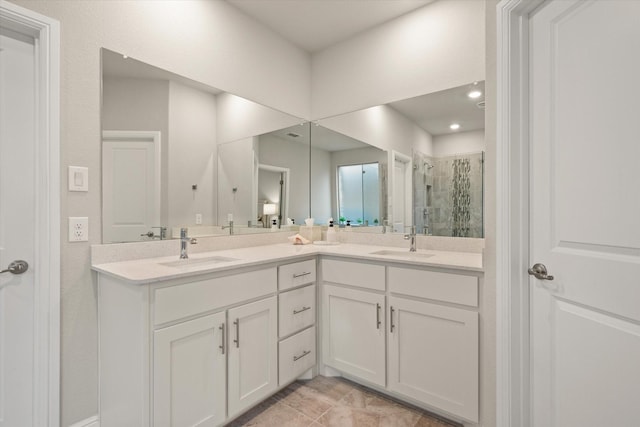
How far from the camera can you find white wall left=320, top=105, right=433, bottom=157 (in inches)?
91.8

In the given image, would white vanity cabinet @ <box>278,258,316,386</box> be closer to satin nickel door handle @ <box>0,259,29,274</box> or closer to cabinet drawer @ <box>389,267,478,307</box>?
cabinet drawer @ <box>389,267,478,307</box>

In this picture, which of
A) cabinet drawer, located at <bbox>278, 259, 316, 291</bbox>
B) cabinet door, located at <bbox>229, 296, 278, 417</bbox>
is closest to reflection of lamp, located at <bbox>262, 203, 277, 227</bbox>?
cabinet drawer, located at <bbox>278, 259, 316, 291</bbox>

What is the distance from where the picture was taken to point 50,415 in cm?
145

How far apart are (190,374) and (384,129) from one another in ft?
6.96

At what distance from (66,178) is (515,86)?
83.5 inches

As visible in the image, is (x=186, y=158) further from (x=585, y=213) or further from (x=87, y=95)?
(x=585, y=213)

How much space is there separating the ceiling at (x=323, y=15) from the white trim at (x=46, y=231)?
4.35 ft

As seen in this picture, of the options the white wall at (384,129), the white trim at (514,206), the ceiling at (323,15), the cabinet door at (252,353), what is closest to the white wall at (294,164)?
the white wall at (384,129)

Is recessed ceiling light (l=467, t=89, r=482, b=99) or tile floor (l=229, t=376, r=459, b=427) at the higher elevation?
recessed ceiling light (l=467, t=89, r=482, b=99)

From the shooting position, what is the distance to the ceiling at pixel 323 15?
7.62 feet

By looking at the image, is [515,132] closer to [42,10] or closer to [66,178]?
[66,178]

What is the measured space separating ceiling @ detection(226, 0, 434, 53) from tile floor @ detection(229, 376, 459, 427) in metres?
2.77

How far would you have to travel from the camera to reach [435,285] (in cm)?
171

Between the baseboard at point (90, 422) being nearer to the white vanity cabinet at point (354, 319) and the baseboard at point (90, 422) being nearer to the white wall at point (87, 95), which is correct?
A: the white wall at point (87, 95)
